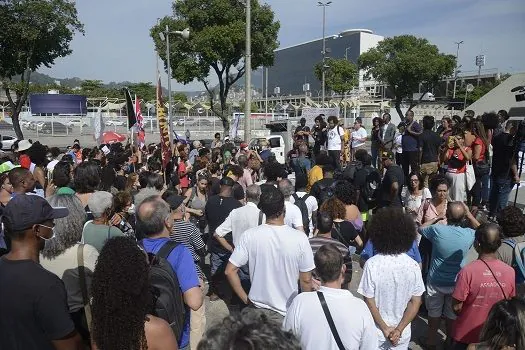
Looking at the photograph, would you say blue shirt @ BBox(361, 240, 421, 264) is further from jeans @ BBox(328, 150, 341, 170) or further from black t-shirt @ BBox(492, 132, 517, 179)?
jeans @ BBox(328, 150, 341, 170)

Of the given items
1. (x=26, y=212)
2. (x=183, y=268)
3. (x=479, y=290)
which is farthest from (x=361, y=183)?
(x=26, y=212)

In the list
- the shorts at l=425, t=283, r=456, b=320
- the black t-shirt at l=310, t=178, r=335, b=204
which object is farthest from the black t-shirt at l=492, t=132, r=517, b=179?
the shorts at l=425, t=283, r=456, b=320

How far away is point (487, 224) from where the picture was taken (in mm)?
3449

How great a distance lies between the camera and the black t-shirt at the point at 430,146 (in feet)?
27.3

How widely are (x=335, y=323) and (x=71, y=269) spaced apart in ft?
5.79

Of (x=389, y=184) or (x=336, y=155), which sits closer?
(x=389, y=184)

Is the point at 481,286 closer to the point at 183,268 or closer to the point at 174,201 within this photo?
the point at 183,268

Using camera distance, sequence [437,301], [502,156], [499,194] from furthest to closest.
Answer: [499,194], [502,156], [437,301]

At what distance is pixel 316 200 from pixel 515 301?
379 centimetres

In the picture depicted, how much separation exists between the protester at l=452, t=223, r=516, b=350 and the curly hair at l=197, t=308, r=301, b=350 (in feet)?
7.79

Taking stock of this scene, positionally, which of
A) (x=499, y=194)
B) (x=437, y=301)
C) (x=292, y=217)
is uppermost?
(x=292, y=217)

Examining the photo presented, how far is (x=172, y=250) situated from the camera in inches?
117

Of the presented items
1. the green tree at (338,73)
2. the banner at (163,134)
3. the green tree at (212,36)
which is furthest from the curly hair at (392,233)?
the green tree at (338,73)

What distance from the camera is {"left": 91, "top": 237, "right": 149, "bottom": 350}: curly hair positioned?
2031 mm
